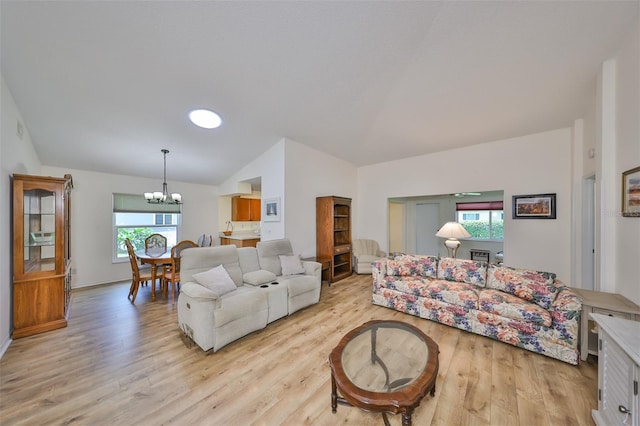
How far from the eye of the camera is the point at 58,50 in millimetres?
2068

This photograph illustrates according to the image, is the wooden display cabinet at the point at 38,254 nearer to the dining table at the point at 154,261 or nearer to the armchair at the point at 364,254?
the dining table at the point at 154,261

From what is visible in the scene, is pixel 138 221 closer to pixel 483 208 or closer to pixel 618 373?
pixel 618 373

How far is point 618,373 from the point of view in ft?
4.04

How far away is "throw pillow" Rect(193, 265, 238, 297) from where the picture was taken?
2.49m

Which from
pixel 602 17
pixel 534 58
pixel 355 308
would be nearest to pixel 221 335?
pixel 355 308

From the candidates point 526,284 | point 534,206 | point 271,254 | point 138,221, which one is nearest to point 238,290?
point 271,254

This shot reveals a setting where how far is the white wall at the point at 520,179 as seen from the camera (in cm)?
353

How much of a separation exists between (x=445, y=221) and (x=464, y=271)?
12.1 feet

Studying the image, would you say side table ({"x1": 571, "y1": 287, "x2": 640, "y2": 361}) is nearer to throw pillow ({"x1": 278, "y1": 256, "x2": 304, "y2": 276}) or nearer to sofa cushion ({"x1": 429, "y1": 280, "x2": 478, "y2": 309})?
sofa cushion ({"x1": 429, "y1": 280, "x2": 478, "y2": 309})

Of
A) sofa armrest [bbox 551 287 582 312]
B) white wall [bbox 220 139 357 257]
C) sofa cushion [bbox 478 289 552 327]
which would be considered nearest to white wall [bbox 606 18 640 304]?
sofa armrest [bbox 551 287 582 312]

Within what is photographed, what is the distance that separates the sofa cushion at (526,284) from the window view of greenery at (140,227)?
6.17 meters

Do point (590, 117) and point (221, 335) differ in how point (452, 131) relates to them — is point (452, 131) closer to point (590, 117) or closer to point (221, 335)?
point (590, 117)

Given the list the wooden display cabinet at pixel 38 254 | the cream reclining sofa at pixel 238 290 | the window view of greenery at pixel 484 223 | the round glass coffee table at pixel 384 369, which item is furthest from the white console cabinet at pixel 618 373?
the window view of greenery at pixel 484 223

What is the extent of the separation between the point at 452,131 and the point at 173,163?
514 centimetres
